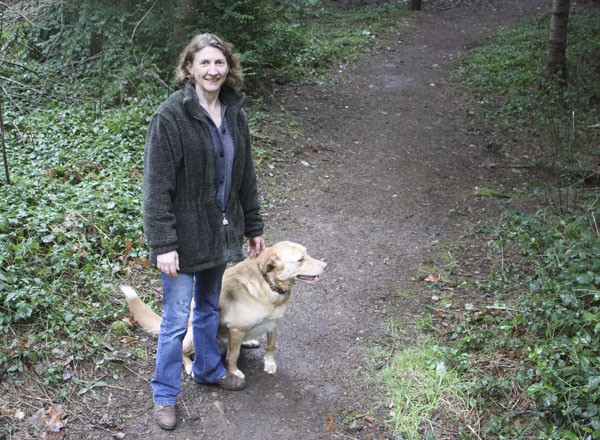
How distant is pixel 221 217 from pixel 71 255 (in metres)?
2.33

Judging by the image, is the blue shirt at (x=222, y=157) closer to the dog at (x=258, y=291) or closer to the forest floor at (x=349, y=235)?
the dog at (x=258, y=291)

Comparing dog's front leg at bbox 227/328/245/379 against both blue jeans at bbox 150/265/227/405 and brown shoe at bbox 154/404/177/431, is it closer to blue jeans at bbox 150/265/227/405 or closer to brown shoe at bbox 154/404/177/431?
blue jeans at bbox 150/265/227/405

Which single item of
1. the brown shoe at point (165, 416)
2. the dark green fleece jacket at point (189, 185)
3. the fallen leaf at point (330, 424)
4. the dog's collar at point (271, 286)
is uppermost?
the dark green fleece jacket at point (189, 185)

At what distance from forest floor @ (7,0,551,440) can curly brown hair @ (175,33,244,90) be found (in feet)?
7.54

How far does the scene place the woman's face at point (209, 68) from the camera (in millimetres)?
3393

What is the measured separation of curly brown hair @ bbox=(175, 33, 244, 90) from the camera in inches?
135

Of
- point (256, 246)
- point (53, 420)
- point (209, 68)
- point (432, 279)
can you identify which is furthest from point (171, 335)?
point (432, 279)

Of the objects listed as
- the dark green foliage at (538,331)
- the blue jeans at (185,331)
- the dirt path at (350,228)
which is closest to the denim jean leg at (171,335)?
the blue jeans at (185,331)

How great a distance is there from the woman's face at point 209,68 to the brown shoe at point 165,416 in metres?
2.19

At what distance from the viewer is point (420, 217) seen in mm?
7254

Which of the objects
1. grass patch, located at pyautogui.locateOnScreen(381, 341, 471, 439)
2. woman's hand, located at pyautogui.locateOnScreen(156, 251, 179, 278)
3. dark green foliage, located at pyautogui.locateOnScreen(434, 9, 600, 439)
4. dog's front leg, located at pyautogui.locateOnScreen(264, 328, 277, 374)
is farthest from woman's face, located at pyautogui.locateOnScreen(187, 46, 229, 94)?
dark green foliage, located at pyautogui.locateOnScreen(434, 9, 600, 439)

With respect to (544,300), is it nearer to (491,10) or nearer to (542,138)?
(542,138)

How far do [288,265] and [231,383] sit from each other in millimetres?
1079

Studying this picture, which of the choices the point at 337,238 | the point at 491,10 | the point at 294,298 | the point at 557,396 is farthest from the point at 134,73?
the point at 491,10
